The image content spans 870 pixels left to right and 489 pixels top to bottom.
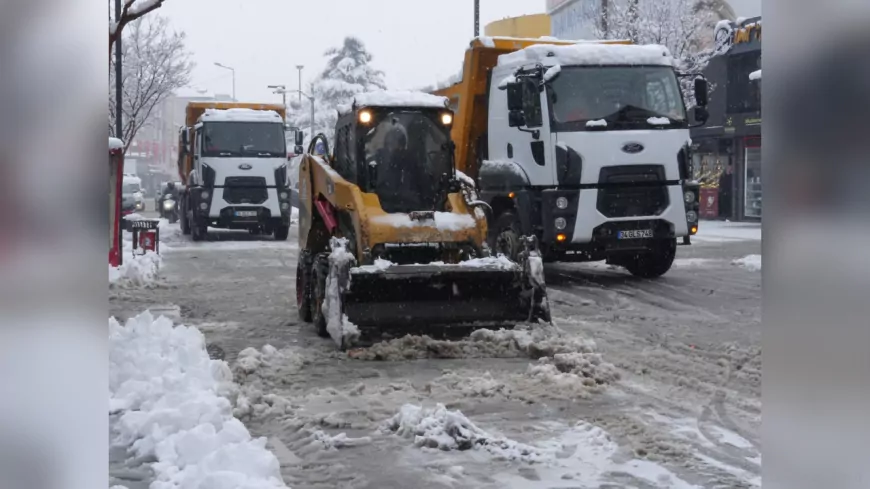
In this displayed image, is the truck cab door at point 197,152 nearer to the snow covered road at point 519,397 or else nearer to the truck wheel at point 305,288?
the snow covered road at point 519,397

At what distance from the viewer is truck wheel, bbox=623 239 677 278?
14.0 m

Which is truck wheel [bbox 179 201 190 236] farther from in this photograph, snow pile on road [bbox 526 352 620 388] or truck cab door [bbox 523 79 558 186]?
snow pile on road [bbox 526 352 620 388]

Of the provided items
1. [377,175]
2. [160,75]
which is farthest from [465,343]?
[160,75]

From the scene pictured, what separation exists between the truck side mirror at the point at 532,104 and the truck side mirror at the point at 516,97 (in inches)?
1.8

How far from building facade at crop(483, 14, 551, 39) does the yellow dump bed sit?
3945 cm

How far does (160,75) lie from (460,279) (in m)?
23.6

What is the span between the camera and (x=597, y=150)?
12.5 m

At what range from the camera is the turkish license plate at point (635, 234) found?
41.8 feet

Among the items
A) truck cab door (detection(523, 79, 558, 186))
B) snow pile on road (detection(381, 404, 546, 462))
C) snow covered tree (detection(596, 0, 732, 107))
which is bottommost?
snow pile on road (detection(381, 404, 546, 462))

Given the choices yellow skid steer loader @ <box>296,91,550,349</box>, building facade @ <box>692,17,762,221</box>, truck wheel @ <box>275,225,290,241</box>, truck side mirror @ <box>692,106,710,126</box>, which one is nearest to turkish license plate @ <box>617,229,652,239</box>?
truck side mirror @ <box>692,106,710,126</box>
